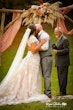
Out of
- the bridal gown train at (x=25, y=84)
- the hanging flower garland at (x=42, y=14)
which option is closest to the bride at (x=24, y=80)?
the bridal gown train at (x=25, y=84)

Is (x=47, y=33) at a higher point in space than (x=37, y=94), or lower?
higher

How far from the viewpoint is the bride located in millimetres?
2924

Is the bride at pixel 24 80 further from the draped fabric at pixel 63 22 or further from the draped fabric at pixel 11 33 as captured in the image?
the draped fabric at pixel 63 22

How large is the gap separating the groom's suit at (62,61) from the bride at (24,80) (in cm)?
18

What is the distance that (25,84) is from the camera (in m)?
2.95

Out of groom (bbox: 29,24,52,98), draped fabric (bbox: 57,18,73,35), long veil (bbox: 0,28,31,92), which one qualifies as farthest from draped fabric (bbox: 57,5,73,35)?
long veil (bbox: 0,28,31,92)

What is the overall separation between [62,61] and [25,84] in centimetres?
37

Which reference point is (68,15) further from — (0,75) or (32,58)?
(0,75)

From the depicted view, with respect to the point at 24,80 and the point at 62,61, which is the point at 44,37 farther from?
the point at 24,80

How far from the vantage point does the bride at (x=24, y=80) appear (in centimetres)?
292

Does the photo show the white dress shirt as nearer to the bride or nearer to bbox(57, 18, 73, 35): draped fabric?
the bride

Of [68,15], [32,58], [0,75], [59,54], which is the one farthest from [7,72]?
[68,15]

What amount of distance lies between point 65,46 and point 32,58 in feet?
1.00

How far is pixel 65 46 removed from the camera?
3.02 m
